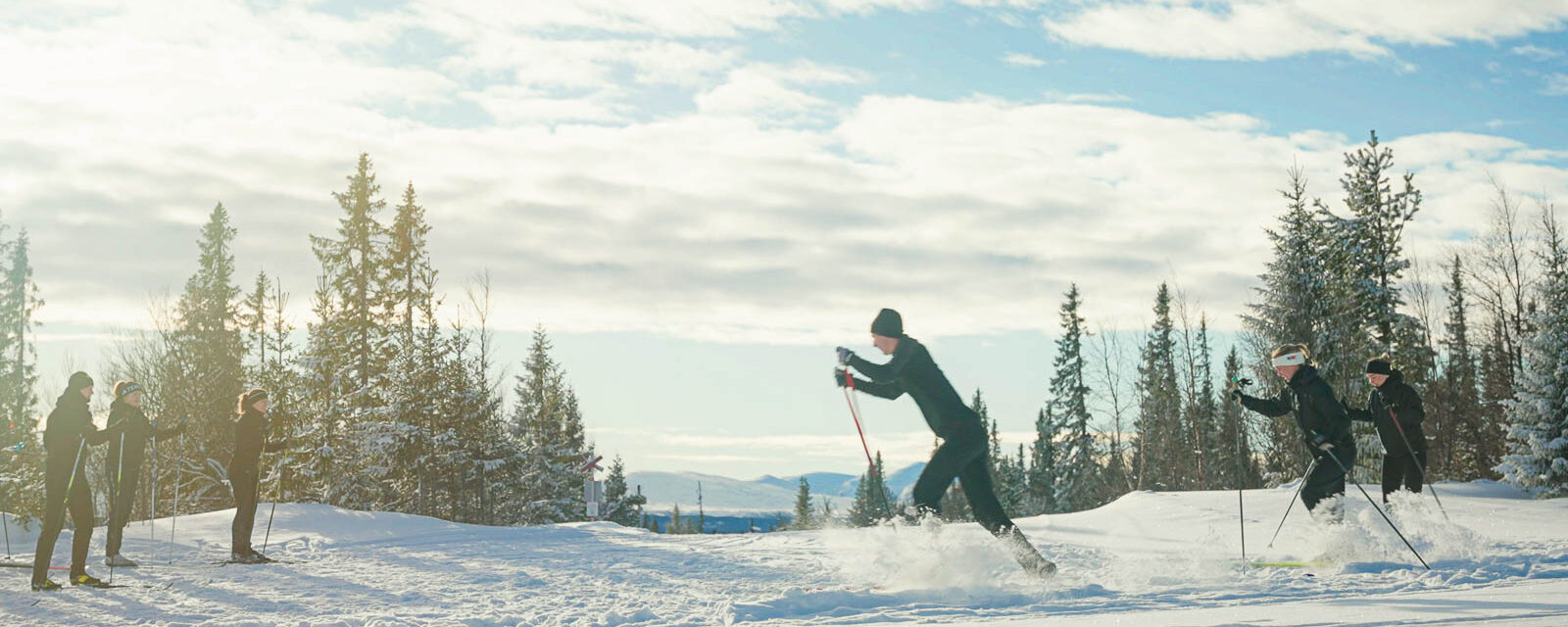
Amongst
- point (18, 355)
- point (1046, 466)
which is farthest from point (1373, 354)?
point (18, 355)

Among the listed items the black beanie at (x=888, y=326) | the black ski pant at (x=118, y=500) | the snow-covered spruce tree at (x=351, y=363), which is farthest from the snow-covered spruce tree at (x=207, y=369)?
the black beanie at (x=888, y=326)

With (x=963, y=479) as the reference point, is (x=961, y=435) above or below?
above

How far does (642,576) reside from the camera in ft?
32.8

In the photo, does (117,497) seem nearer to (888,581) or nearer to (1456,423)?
(888,581)

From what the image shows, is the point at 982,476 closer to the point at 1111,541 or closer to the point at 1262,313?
the point at 1111,541

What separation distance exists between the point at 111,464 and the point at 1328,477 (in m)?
11.8

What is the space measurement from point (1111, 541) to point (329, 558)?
28.1ft

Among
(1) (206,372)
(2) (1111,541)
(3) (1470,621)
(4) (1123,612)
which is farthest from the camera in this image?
(1) (206,372)

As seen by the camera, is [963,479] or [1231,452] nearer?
[963,479]

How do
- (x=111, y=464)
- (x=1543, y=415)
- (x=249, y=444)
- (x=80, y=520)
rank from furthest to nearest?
1. (x=1543, y=415)
2. (x=249, y=444)
3. (x=111, y=464)
4. (x=80, y=520)

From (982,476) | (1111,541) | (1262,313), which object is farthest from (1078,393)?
(982,476)

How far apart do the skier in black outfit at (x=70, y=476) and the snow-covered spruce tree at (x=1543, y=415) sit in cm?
2561

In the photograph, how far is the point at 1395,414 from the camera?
11508 millimetres

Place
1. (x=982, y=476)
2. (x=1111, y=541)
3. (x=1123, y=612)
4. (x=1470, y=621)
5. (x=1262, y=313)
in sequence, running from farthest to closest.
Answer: (x=1262, y=313), (x=1111, y=541), (x=982, y=476), (x=1123, y=612), (x=1470, y=621)
